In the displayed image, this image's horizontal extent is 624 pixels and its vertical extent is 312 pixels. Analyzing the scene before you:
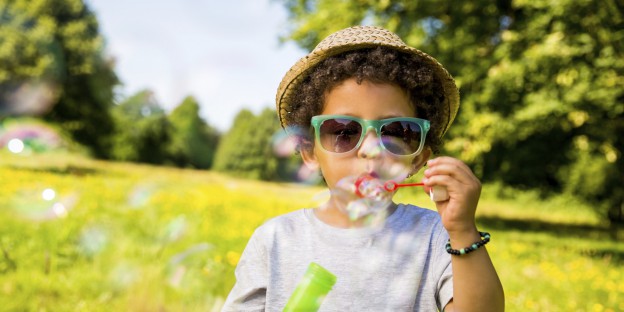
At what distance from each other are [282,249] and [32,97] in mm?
16490

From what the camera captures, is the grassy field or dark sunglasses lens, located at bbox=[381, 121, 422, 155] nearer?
dark sunglasses lens, located at bbox=[381, 121, 422, 155]

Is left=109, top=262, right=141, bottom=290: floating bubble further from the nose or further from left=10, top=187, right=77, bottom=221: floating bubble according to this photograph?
the nose

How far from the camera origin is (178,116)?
31812mm

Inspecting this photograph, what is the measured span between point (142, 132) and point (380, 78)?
25.4 m

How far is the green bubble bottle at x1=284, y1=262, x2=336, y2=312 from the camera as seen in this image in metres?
1.31

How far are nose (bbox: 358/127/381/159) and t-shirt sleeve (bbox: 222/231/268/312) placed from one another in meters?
0.42

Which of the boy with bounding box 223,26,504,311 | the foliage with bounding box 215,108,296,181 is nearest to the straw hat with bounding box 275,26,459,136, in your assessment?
the boy with bounding box 223,26,504,311

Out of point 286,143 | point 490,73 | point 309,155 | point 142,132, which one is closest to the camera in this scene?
point 309,155

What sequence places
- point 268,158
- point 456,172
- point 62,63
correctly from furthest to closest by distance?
point 62,63, point 268,158, point 456,172

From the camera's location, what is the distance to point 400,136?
151cm

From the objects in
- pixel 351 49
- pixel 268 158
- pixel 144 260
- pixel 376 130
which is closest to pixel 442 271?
pixel 376 130

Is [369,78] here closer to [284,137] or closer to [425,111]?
[425,111]

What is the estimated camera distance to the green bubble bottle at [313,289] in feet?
4.30

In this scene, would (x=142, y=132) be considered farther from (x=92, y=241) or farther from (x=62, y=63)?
(x=92, y=241)
